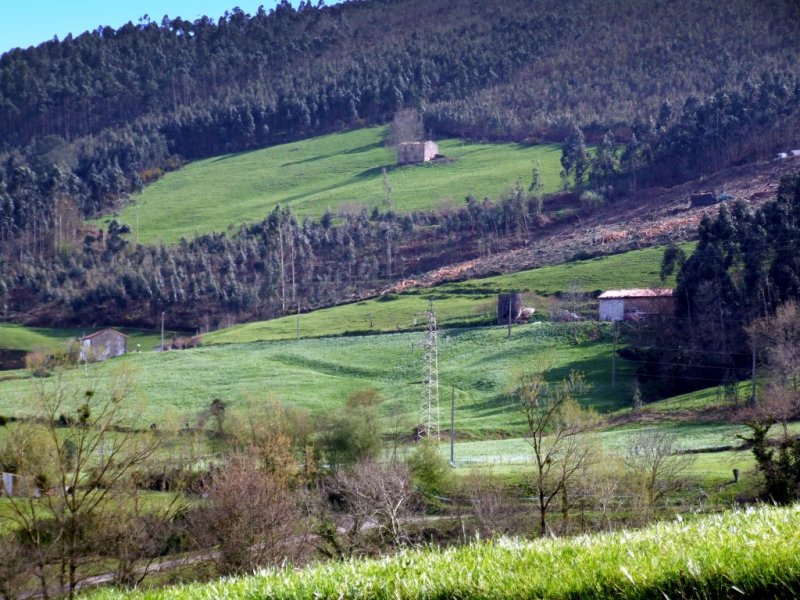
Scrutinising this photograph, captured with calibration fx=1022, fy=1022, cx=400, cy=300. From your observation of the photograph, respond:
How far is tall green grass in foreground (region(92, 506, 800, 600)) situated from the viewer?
396 inches

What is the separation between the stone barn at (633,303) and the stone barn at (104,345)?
52.7 meters

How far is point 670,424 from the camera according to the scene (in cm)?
6531

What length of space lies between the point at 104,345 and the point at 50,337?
18441mm

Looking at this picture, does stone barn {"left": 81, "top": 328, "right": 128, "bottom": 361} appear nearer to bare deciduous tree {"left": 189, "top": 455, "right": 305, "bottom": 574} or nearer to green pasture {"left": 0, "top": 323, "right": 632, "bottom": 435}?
green pasture {"left": 0, "top": 323, "right": 632, "bottom": 435}

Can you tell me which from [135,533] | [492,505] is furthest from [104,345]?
[492,505]

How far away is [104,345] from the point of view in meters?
114

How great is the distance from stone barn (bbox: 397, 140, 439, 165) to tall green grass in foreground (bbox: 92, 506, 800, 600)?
186 metres

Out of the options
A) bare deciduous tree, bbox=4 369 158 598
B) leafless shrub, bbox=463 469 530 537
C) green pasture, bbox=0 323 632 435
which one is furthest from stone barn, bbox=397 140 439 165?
leafless shrub, bbox=463 469 530 537

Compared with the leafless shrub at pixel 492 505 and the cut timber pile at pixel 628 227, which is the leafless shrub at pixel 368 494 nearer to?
the leafless shrub at pixel 492 505

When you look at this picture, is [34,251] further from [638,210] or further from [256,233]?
[638,210]

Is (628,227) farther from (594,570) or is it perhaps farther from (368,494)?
(594,570)

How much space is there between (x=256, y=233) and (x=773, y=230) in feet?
290

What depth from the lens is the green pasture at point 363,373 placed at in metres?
75.9

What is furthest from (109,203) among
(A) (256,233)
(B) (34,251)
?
Result: (A) (256,233)
